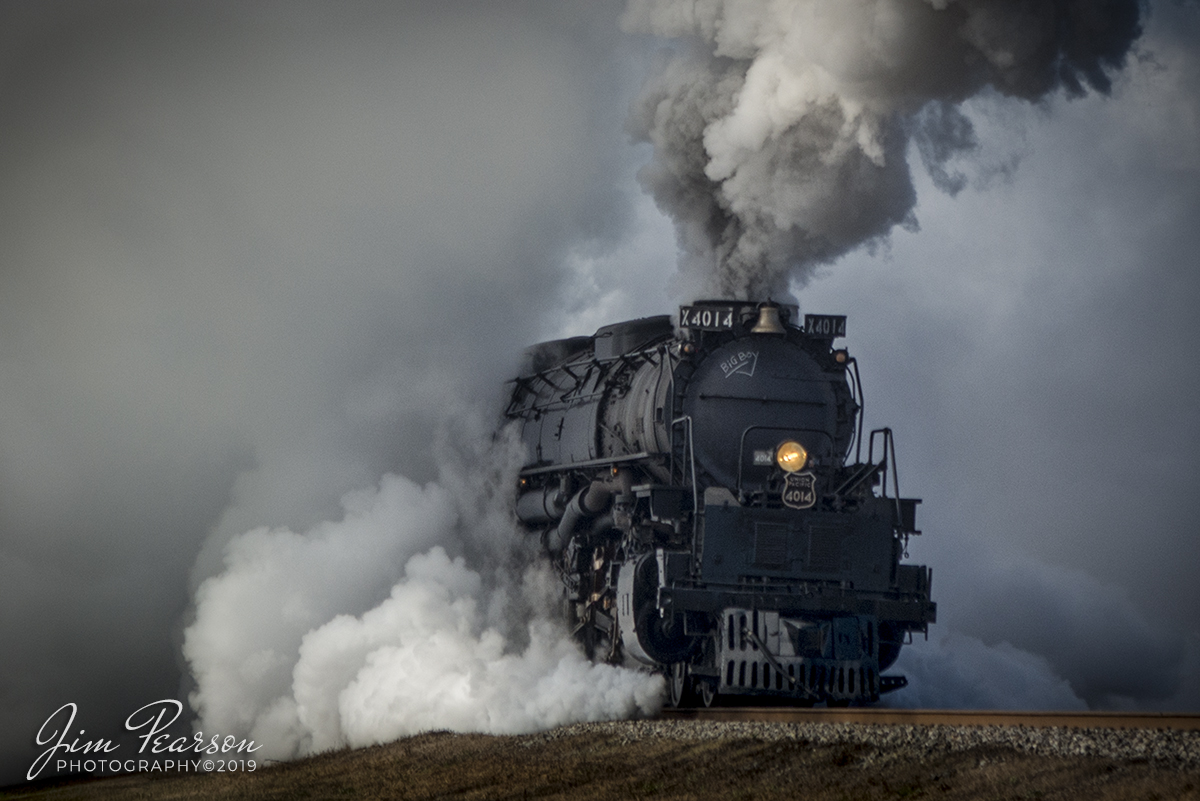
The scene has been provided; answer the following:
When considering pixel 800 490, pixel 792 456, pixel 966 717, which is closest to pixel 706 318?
pixel 792 456

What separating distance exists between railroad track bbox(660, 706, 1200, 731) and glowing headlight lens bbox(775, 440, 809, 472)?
274 cm

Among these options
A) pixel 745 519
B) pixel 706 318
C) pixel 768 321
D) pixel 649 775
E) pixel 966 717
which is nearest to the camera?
pixel 649 775

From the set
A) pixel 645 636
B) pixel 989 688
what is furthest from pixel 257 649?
pixel 989 688

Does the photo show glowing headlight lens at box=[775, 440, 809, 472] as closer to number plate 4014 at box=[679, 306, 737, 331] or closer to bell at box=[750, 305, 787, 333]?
bell at box=[750, 305, 787, 333]

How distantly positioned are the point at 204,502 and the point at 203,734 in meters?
3.58

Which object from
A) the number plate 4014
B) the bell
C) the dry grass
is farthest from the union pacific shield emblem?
the dry grass

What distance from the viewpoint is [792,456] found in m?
14.5

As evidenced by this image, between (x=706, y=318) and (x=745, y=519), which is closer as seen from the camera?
(x=745, y=519)

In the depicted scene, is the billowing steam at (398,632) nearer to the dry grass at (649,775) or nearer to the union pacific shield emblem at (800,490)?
the dry grass at (649,775)

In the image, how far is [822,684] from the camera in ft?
43.8

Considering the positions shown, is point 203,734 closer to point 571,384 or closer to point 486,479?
point 486,479
